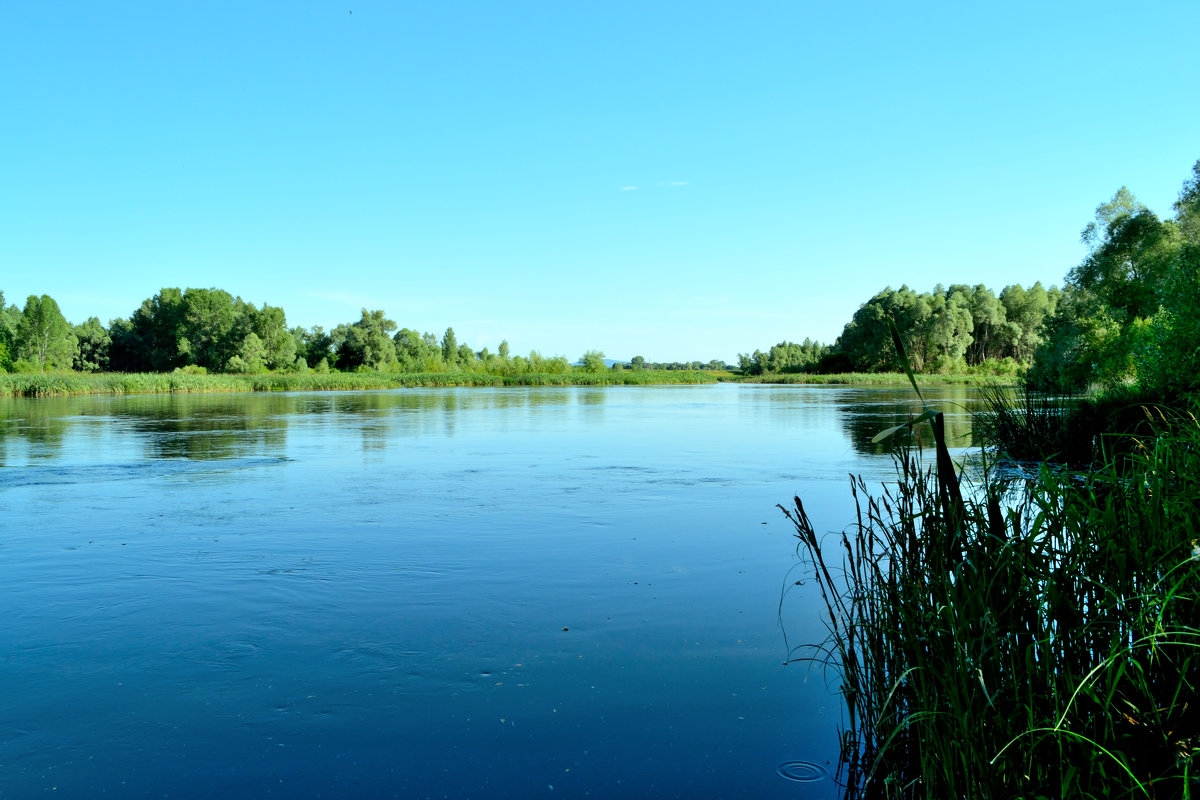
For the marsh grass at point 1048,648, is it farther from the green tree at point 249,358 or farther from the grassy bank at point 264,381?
the green tree at point 249,358

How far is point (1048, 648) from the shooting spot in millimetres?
2451

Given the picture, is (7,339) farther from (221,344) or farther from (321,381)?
(321,381)

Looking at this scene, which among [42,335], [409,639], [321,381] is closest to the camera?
[409,639]

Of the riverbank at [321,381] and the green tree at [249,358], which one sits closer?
the riverbank at [321,381]

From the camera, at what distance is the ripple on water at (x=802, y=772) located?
11.6 ft

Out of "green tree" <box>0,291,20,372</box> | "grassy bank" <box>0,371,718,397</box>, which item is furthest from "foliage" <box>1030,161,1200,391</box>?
"green tree" <box>0,291,20,372</box>

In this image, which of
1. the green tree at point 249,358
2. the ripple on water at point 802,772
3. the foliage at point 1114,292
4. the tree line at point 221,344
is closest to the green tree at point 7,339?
the tree line at point 221,344

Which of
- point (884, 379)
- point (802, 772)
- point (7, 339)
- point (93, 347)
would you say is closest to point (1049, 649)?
point (802, 772)

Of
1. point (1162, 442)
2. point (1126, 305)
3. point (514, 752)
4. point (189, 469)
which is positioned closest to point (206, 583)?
point (514, 752)

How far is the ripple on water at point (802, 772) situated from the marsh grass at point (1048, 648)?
16.8 inches

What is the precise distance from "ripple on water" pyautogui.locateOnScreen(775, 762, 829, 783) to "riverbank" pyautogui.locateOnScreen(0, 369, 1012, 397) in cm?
2960

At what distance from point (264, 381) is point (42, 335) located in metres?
30.6

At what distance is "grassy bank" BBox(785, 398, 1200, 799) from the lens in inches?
92.9

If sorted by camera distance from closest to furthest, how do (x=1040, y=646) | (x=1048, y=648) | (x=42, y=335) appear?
(x=1048, y=648) → (x=1040, y=646) → (x=42, y=335)
